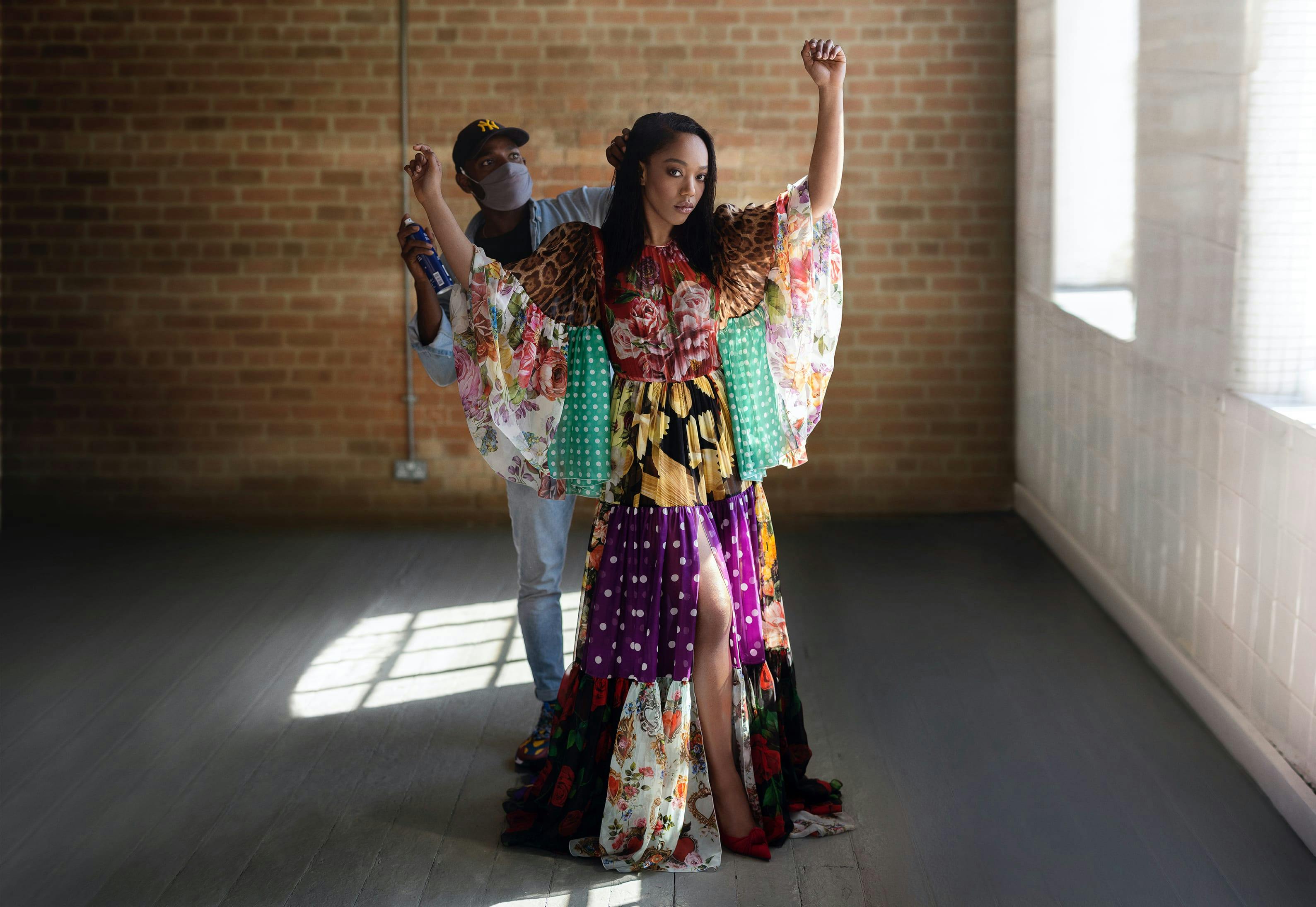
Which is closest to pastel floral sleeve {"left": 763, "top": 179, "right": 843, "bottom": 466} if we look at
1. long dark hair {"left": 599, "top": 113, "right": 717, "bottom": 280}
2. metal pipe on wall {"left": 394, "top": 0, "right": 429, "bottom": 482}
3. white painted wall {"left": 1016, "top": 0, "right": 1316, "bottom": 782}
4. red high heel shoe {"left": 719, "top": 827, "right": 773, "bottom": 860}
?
long dark hair {"left": 599, "top": 113, "right": 717, "bottom": 280}

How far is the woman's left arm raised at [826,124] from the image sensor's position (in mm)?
2510

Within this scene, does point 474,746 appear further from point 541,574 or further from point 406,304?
point 406,304

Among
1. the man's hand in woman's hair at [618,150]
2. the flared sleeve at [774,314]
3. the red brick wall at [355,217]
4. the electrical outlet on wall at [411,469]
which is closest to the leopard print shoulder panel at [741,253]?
the flared sleeve at [774,314]

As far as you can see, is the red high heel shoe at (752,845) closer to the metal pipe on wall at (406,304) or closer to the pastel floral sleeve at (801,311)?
the pastel floral sleeve at (801,311)

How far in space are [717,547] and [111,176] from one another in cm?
411

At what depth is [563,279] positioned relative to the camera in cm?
271

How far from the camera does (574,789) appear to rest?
2.79 m

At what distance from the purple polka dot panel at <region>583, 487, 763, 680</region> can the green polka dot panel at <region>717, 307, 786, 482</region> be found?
0.10 m

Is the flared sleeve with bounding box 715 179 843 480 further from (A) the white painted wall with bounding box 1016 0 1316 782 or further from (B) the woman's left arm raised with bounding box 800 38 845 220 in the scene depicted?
(A) the white painted wall with bounding box 1016 0 1316 782

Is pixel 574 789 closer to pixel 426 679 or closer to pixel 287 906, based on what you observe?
pixel 287 906

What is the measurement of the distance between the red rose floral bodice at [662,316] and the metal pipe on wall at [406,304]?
2.96 m

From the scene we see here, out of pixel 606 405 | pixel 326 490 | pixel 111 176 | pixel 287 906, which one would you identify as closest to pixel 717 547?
pixel 606 405

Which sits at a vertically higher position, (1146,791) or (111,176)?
(111,176)

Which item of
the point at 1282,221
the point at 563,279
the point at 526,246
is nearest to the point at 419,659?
the point at 526,246
